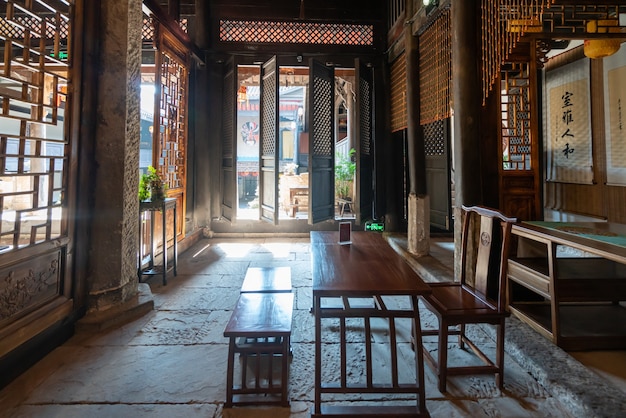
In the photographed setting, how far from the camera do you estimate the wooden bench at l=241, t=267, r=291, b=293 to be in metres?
2.37

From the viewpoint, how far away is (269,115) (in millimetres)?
5703

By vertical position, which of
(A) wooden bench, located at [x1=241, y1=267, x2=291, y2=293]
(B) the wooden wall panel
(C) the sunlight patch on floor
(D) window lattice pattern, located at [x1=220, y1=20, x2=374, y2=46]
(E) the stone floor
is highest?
(D) window lattice pattern, located at [x1=220, y1=20, x2=374, y2=46]

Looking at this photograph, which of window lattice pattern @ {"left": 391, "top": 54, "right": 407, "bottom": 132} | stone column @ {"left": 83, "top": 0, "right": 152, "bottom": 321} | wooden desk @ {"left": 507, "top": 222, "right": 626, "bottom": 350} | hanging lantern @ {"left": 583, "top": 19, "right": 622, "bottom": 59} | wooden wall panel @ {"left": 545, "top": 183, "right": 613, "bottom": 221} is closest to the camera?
wooden desk @ {"left": 507, "top": 222, "right": 626, "bottom": 350}

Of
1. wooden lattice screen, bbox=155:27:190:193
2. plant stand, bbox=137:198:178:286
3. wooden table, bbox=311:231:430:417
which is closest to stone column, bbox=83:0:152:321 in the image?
plant stand, bbox=137:198:178:286

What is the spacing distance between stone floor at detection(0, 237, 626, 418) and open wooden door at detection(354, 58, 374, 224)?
3188 mm

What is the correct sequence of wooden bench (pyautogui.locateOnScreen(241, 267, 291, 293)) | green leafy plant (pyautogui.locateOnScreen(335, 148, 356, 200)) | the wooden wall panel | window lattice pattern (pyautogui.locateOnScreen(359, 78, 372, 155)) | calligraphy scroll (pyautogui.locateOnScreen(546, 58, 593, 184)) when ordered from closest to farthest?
wooden bench (pyautogui.locateOnScreen(241, 267, 291, 293)) → the wooden wall panel → calligraphy scroll (pyautogui.locateOnScreen(546, 58, 593, 184)) → window lattice pattern (pyautogui.locateOnScreen(359, 78, 372, 155)) → green leafy plant (pyautogui.locateOnScreen(335, 148, 356, 200))

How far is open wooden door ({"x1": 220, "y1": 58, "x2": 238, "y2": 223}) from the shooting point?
5734 mm

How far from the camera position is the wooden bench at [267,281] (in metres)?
2.37

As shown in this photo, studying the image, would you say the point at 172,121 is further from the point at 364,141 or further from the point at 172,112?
the point at 364,141

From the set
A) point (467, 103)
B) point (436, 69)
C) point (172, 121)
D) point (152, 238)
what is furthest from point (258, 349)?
point (172, 121)

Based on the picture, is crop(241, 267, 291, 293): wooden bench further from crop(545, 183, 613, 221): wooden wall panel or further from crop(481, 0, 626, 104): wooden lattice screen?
crop(545, 183, 613, 221): wooden wall panel

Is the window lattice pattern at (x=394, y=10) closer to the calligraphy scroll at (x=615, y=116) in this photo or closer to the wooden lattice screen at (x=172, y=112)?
the calligraphy scroll at (x=615, y=116)

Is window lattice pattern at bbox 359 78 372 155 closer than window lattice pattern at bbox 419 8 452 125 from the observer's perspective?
No

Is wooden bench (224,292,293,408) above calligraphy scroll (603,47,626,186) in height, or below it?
below
